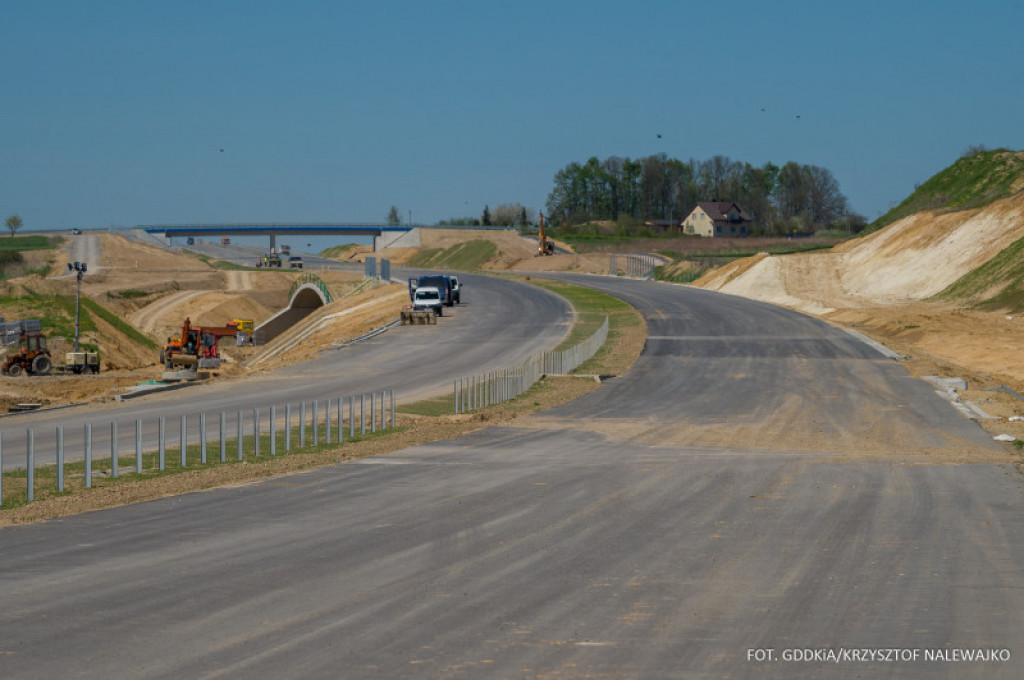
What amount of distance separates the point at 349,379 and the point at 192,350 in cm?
1338

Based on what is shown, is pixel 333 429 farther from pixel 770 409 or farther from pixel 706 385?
pixel 706 385

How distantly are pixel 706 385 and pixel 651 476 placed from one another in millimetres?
25059

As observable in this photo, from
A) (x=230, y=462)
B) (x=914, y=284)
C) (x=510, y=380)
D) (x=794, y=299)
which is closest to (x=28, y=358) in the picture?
(x=510, y=380)

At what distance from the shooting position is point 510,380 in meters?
46.4

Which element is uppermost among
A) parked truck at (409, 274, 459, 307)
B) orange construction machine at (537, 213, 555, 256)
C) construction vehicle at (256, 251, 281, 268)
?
orange construction machine at (537, 213, 555, 256)

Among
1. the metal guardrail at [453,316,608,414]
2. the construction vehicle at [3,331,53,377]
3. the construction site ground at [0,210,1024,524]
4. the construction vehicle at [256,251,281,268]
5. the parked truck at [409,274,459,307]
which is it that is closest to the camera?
the construction site ground at [0,210,1024,524]

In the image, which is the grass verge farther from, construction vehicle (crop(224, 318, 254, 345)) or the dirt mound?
construction vehicle (crop(224, 318, 254, 345))

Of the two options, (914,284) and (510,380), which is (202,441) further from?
(914,284)

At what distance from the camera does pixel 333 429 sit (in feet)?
118

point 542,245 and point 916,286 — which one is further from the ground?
point 542,245

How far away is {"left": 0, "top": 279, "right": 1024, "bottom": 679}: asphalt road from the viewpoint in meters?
12.3

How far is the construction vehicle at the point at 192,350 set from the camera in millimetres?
60612

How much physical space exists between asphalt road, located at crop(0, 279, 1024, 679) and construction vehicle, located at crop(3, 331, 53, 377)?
36431 mm

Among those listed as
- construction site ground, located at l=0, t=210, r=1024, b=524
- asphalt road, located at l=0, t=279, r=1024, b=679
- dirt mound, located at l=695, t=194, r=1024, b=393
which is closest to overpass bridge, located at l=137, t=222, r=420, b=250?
construction site ground, located at l=0, t=210, r=1024, b=524
